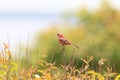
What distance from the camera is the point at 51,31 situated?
615 inches

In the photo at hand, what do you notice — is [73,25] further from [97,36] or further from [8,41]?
[8,41]

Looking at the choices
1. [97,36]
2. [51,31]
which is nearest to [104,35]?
[97,36]

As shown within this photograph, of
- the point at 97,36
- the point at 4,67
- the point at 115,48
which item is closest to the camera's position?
the point at 4,67

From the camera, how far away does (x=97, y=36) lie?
1545 cm

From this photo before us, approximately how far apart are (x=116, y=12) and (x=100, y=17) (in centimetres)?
57

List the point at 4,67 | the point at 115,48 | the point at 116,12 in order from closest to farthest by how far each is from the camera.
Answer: the point at 4,67, the point at 115,48, the point at 116,12

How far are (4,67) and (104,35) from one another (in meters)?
11.5

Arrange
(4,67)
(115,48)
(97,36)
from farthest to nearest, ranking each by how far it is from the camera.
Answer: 1. (97,36)
2. (115,48)
3. (4,67)

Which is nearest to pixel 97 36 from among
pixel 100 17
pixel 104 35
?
pixel 104 35

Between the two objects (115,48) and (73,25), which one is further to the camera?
(73,25)

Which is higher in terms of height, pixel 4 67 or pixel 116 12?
pixel 116 12

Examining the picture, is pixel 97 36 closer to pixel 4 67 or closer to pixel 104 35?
pixel 104 35

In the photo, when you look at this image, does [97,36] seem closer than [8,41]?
No

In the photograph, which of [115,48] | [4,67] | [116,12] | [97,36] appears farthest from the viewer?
[116,12]
